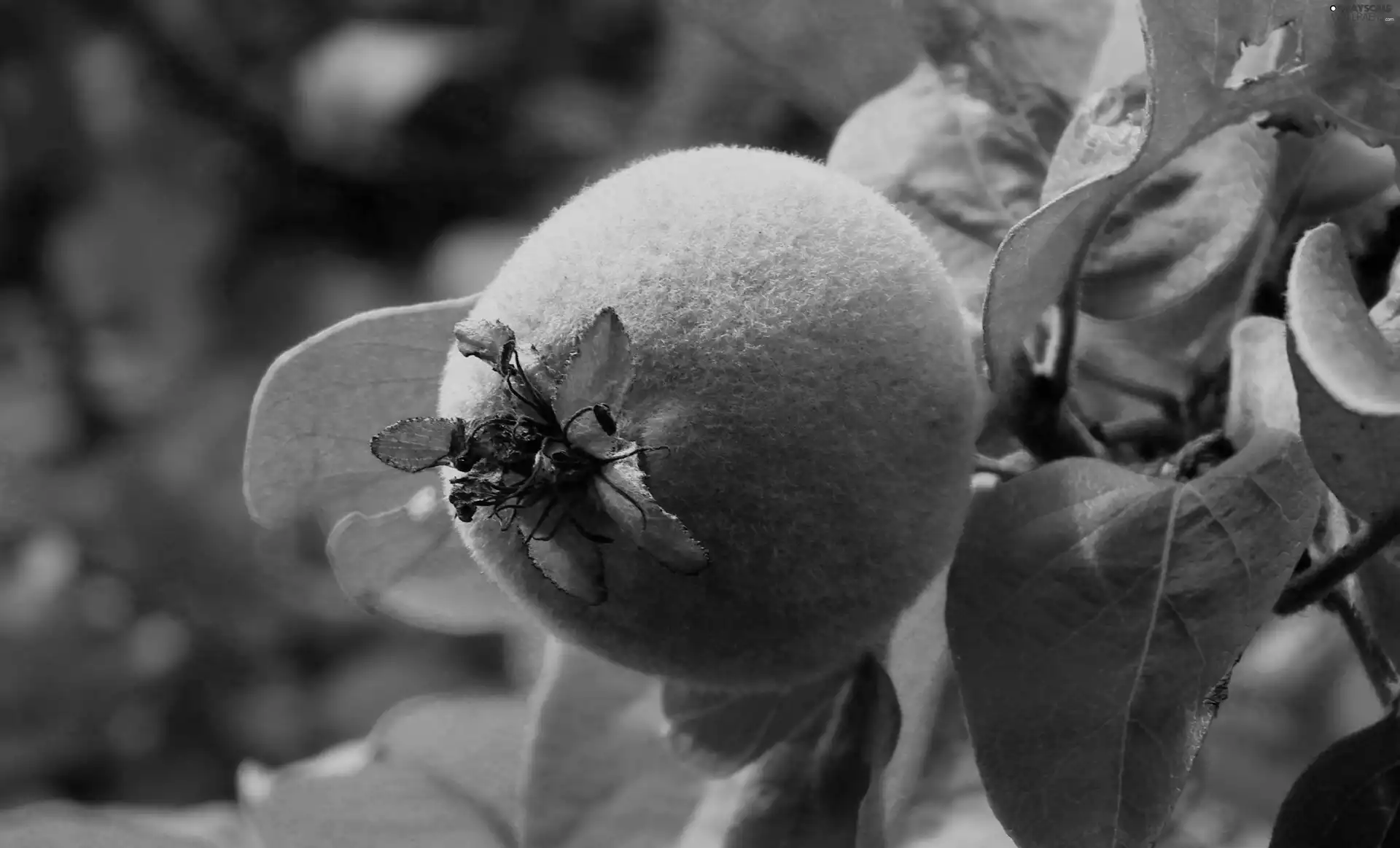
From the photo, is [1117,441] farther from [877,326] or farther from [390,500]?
[390,500]

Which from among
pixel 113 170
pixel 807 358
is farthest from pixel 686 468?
pixel 113 170

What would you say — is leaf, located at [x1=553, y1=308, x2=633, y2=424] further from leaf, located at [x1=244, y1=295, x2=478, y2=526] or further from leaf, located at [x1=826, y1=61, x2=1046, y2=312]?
leaf, located at [x1=826, y1=61, x2=1046, y2=312]

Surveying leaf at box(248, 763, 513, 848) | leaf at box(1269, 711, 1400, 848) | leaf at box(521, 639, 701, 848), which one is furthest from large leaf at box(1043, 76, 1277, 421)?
leaf at box(248, 763, 513, 848)

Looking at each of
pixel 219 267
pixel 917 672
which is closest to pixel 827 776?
pixel 917 672

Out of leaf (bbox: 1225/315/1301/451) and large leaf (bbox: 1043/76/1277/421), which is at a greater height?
large leaf (bbox: 1043/76/1277/421)

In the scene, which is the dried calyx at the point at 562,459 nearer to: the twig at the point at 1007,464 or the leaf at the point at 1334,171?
the twig at the point at 1007,464

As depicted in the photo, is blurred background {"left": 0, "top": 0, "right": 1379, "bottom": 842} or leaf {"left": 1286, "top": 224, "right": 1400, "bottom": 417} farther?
blurred background {"left": 0, "top": 0, "right": 1379, "bottom": 842}
